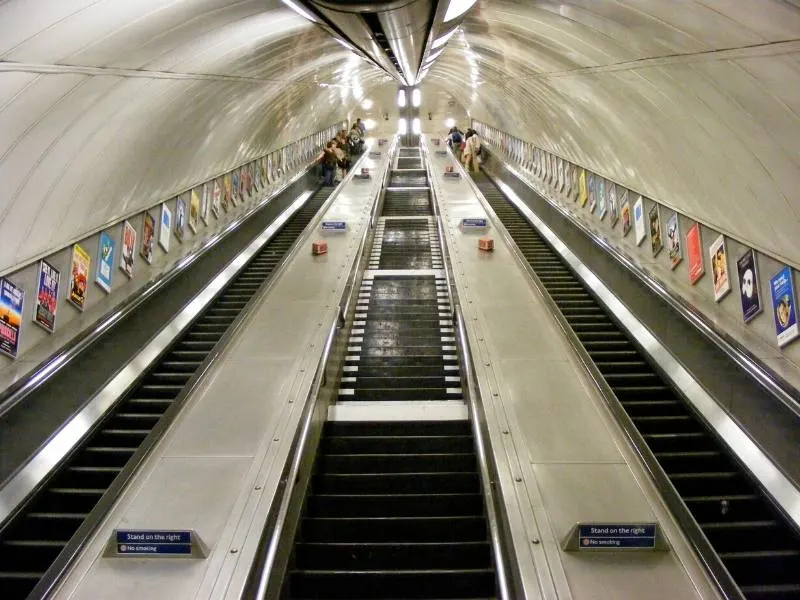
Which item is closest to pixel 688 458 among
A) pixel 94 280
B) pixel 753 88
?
pixel 753 88

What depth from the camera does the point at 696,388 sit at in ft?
19.2

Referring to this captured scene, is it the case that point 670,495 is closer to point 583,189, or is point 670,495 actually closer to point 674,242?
point 674,242

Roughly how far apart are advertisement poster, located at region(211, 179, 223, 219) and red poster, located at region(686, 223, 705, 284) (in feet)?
28.7

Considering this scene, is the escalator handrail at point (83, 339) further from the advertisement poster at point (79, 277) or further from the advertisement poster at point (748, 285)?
the advertisement poster at point (748, 285)

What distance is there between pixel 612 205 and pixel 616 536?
880 centimetres

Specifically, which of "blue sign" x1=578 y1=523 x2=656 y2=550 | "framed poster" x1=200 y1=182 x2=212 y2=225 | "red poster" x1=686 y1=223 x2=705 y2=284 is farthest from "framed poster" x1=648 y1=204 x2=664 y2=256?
"framed poster" x1=200 y1=182 x2=212 y2=225

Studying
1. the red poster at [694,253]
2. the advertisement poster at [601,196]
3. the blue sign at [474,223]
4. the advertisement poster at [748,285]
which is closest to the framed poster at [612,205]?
the advertisement poster at [601,196]

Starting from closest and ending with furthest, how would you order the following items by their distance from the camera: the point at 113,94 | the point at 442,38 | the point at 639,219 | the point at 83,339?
the point at 113,94
the point at 83,339
the point at 442,38
the point at 639,219

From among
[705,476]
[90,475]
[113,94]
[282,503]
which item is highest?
[113,94]

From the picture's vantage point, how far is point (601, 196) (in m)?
12.1

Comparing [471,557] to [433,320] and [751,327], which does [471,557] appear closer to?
[751,327]

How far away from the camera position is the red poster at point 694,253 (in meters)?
7.43

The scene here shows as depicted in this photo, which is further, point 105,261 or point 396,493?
point 105,261

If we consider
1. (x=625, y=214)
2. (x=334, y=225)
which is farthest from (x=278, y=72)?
(x=625, y=214)
